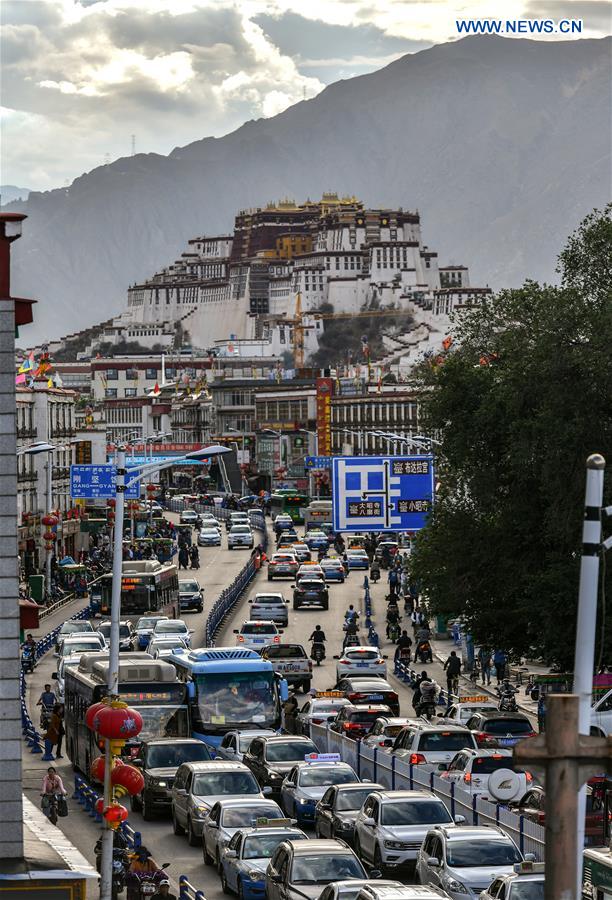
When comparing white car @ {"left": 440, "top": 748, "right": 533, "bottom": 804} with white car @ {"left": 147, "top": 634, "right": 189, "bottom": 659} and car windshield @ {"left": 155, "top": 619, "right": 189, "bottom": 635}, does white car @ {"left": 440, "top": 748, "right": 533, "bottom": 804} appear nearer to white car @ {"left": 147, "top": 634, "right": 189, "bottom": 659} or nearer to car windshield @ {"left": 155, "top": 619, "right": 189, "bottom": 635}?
white car @ {"left": 147, "top": 634, "right": 189, "bottom": 659}

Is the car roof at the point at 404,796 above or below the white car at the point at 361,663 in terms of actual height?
above

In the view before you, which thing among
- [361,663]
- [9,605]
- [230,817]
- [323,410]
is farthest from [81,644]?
[323,410]

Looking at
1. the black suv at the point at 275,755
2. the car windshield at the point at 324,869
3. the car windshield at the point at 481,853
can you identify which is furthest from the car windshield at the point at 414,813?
the black suv at the point at 275,755

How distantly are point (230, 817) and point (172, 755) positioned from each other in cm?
609

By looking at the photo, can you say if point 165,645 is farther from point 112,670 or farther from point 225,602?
Answer: point 112,670

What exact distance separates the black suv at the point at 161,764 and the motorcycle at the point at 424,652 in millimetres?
26371

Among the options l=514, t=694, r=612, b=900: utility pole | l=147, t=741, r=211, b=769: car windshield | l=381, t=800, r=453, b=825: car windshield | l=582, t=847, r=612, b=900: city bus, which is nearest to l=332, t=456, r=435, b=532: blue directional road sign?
l=147, t=741, r=211, b=769: car windshield

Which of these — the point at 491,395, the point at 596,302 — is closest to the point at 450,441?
the point at 491,395

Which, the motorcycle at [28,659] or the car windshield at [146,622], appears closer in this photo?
the motorcycle at [28,659]

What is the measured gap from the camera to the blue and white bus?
38.6 meters

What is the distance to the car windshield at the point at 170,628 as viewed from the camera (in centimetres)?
5954

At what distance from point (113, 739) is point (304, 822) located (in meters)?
10.0

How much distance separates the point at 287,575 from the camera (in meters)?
89.9

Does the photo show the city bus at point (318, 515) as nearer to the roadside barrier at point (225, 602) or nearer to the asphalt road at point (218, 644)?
the asphalt road at point (218, 644)
